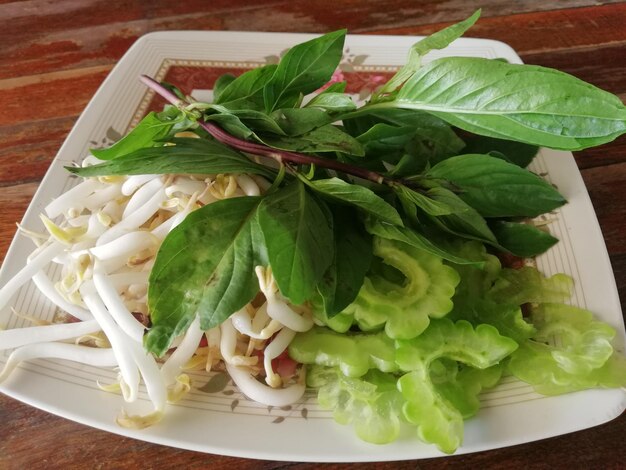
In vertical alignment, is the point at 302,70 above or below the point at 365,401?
above

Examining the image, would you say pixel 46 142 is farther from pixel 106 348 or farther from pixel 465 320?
pixel 465 320

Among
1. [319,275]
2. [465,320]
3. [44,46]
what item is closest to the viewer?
[319,275]

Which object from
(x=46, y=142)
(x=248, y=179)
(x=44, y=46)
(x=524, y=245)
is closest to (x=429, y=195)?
(x=524, y=245)

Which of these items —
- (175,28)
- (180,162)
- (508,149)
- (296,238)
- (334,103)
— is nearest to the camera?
(296,238)

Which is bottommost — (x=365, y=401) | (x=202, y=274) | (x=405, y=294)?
(x=365, y=401)

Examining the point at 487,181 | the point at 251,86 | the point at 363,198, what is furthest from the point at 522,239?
the point at 251,86

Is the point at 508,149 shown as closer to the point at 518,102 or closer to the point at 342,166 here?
the point at 518,102
